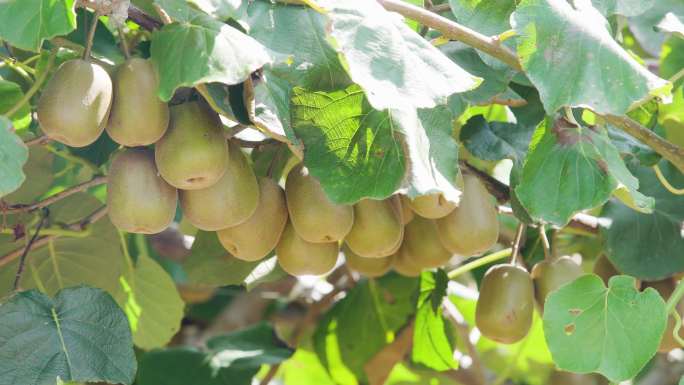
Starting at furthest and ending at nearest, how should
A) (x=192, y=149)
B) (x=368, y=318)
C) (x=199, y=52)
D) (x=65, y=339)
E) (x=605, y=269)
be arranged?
(x=368, y=318) < (x=605, y=269) < (x=65, y=339) < (x=192, y=149) < (x=199, y=52)

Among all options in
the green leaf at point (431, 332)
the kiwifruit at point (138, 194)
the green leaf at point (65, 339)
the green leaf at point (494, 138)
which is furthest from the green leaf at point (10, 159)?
the green leaf at point (431, 332)

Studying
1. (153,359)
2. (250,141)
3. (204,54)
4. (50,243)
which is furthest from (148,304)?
(204,54)

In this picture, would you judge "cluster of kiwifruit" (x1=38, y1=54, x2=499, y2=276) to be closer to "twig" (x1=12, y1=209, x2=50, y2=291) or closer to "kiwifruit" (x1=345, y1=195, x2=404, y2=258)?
"kiwifruit" (x1=345, y1=195, x2=404, y2=258)

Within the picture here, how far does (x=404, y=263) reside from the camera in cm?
191

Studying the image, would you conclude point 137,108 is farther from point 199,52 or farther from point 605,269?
point 605,269

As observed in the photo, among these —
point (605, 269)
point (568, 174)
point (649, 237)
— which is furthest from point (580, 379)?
A: point (568, 174)

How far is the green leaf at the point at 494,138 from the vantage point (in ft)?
6.05

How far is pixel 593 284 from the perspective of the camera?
1.56m

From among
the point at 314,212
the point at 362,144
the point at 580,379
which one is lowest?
the point at 580,379

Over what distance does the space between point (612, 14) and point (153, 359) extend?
1.12 meters

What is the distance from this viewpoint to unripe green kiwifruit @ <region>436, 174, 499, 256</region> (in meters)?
1.67

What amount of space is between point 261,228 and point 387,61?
1.20ft

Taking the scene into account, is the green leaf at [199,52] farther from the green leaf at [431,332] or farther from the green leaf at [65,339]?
the green leaf at [431,332]

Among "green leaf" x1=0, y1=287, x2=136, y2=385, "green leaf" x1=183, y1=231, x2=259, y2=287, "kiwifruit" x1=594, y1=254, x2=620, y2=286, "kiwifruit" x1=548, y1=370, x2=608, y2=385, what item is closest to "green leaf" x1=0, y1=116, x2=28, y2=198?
"green leaf" x1=0, y1=287, x2=136, y2=385
